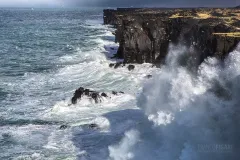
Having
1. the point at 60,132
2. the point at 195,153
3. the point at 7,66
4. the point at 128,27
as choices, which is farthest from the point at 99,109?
the point at 7,66

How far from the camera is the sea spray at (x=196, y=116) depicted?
44.2ft

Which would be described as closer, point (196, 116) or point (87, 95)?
point (196, 116)

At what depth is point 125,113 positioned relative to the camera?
86.5 ft

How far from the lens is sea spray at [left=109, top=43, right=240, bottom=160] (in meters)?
13.5

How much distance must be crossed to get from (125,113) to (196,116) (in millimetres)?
12252

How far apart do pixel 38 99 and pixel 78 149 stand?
12349 mm

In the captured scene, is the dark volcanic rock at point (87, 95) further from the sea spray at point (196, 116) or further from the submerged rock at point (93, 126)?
the sea spray at point (196, 116)

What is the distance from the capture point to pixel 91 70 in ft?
144

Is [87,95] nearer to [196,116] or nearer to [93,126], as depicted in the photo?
[93,126]

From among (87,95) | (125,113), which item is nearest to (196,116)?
(125,113)

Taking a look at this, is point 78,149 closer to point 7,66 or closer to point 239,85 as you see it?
point 239,85

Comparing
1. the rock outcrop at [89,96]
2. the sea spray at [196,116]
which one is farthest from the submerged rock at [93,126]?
the sea spray at [196,116]

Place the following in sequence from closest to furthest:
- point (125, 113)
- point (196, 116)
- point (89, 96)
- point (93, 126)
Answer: point (196, 116) < point (93, 126) < point (125, 113) < point (89, 96)

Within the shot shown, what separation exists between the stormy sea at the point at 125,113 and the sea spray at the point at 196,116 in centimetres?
4
